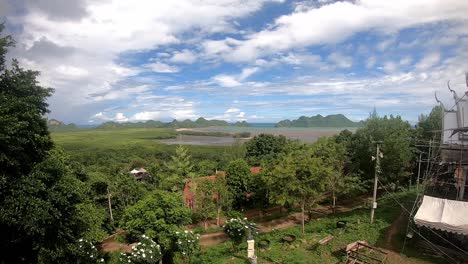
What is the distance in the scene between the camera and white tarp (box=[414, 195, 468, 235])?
12.5 metres

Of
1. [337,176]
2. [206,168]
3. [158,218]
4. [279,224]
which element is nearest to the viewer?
[158,218]

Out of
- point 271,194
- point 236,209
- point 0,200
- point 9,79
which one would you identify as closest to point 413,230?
point 271,194

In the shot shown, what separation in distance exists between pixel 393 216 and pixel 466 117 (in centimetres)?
691

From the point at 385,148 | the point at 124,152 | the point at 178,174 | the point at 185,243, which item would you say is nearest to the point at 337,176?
the point at 385,148

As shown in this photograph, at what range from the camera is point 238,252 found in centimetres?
1580

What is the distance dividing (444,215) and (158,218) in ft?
40.0

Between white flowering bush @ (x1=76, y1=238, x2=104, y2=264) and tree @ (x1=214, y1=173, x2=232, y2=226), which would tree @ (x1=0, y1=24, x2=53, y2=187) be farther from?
tree @ (x1=214, y1=173, x2=232, y2=226)

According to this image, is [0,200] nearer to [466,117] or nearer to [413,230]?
[413,230]

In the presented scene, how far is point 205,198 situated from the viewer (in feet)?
73.7

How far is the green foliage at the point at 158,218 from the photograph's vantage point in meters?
13.6

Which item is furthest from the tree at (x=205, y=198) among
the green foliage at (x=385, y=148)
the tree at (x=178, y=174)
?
the green foliage at (x=385, y=148)

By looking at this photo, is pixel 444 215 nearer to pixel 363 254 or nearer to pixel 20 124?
pixel 363 254

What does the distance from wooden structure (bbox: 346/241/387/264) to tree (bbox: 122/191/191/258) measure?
736cm

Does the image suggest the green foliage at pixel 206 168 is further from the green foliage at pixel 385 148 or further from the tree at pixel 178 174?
the green foliage at pixel 385 148
